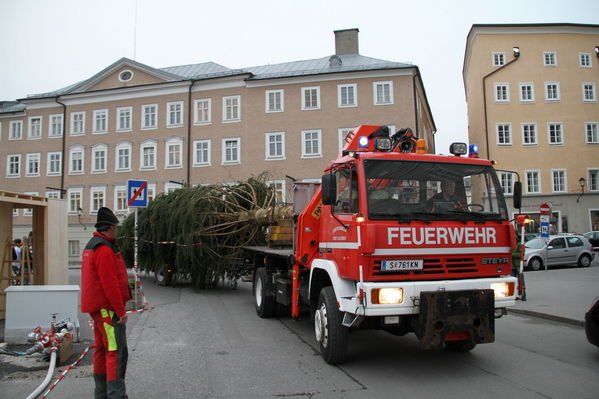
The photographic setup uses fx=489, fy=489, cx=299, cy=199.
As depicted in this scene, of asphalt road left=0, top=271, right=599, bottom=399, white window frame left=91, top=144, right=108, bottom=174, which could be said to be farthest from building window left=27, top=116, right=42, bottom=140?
asphalt road left=0, top=271, right=599, bottom=399

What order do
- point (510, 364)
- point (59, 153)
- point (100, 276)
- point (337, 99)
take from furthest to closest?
point (59, 153) → point (337, 99) → point (510, 364) → point (100, 276)

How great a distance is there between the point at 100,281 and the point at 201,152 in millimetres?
35868

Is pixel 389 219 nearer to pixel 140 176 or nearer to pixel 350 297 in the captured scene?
pixel 350 297

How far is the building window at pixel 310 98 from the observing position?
3788 cm

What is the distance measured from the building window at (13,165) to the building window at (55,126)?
169 inches

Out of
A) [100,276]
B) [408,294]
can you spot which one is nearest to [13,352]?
[100,276]

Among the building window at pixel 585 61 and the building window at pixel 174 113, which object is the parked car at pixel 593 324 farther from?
the building window at pixel 585 61

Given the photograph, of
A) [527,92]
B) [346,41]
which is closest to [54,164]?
[346,41]

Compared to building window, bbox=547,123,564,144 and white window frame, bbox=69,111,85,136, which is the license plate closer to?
building window, bbox=547,123,564,144

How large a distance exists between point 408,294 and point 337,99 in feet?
108

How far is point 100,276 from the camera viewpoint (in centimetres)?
477

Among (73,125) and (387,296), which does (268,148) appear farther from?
(387,296)

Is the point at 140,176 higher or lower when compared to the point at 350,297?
higher

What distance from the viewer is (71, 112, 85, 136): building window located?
142 ft
